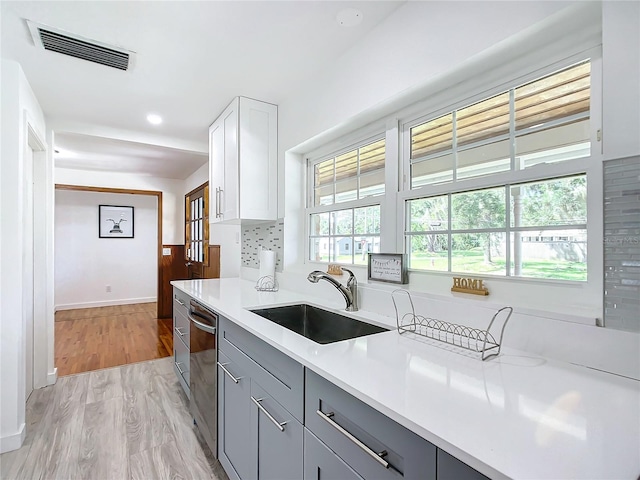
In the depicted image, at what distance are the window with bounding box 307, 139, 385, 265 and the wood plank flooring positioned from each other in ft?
8.01

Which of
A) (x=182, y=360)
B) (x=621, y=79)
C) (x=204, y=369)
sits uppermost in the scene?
(x=621, y=79)

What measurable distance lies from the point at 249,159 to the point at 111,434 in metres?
2.07

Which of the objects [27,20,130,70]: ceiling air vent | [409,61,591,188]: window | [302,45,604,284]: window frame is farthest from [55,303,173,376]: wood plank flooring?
[409,61,591,188]: window

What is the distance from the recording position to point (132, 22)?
5.30ft

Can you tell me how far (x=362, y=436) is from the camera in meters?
0.81

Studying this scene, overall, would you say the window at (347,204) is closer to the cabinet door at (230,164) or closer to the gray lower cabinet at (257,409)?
the cabinet door at (230,164)

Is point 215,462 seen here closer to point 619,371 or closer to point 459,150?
point 619,371

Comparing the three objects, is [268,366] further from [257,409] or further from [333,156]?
[333,156]

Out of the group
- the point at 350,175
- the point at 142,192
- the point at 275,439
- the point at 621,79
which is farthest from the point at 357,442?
the point at 142,192

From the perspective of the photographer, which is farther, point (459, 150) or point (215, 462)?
point (215, 462)

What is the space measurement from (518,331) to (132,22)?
216 cm

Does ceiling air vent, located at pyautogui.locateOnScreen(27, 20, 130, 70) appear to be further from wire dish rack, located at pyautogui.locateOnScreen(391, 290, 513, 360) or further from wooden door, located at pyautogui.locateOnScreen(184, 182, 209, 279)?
wooden door, located at pyautogui.locateOnScreen(184, 182, 209, 279)

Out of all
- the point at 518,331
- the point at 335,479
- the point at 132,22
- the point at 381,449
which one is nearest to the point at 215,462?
the point at 335,479

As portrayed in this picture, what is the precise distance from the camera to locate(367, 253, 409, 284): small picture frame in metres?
1.59
